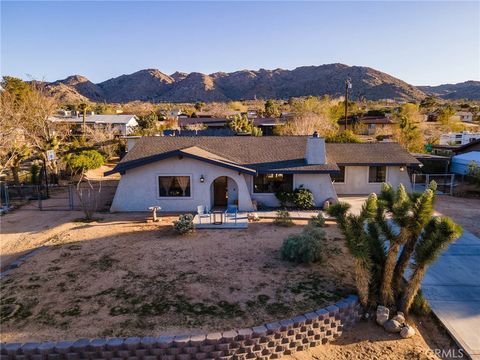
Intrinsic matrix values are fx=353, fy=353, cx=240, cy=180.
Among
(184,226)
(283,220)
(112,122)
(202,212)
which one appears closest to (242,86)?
(112,122)

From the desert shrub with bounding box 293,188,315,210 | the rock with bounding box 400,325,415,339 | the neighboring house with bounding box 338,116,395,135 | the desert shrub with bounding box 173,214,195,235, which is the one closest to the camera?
the rock with bounding box 400,325,415,339

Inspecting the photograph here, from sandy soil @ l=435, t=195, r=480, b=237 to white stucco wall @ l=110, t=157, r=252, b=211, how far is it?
10643mm

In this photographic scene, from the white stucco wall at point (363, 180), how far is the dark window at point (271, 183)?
4887mm

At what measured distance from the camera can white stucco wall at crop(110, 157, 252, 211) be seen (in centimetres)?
1917

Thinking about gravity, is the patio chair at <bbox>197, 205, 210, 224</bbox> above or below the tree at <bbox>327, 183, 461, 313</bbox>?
below

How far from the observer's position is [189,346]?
25.2ft

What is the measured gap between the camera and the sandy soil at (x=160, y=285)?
8562 millimetres

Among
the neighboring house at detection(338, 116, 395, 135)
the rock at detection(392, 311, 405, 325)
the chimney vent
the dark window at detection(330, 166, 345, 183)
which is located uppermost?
the neighboring house at detection(338, 116, 395, 135)

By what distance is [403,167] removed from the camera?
23078mm

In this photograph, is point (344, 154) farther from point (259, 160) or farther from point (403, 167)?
point (259, 160)

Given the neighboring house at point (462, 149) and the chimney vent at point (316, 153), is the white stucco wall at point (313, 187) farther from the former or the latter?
the neighboring house at point (462, 149)

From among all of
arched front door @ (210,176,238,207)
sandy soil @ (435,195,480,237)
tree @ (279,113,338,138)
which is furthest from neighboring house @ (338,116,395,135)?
arched front door @ (210,176,238,207)

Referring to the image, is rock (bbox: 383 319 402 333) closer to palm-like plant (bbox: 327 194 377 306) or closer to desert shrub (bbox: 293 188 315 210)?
palm-like plant (bbox: 327 194 377 306)

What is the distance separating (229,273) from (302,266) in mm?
2539
